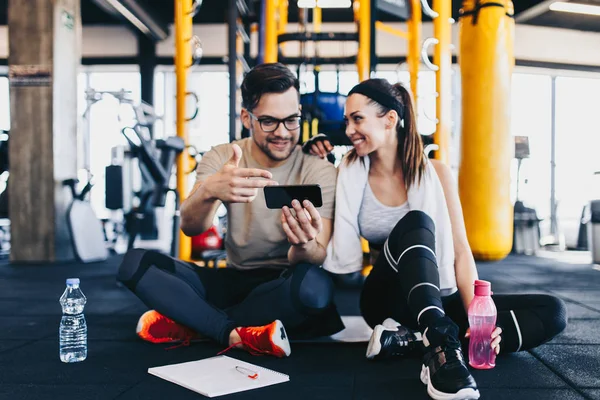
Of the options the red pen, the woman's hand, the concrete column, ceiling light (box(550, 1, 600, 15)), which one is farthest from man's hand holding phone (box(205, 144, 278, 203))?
ceiling light (box(550, 1, 600, 15))

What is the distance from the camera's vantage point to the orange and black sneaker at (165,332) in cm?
211

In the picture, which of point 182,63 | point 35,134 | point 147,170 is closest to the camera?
point 182,63

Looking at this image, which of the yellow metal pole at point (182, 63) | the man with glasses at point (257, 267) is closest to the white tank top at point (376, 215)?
the man with glasses at point (257, 267)

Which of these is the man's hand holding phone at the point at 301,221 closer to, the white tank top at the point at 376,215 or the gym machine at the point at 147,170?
the white tank top at the point at 376,215

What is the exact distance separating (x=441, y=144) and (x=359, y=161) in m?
2.03

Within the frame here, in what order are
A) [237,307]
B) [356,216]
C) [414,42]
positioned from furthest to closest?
[414,42]
[237,307]
[356,216]

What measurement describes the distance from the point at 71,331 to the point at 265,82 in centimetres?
114

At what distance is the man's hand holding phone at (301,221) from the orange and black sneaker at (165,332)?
2.11 feet

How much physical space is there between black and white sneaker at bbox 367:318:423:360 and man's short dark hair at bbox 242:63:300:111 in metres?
0.90

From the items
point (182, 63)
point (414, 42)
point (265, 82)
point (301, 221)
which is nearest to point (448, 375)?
point (301, 221)

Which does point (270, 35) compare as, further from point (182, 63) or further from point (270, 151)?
point (270, 151)

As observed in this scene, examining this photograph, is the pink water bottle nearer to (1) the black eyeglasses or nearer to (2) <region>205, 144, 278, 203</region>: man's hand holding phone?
(2) <region>205, 144, 278, 203</region>: man's hand holding phone

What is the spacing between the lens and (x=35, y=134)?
527 centimetres

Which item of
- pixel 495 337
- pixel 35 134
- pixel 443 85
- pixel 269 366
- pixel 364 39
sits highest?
pixel 364 39
